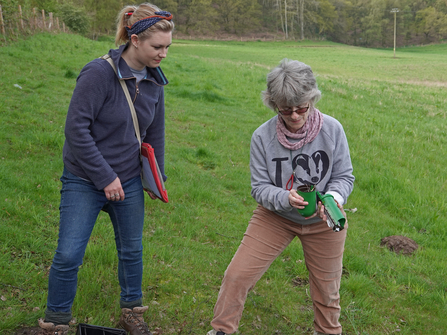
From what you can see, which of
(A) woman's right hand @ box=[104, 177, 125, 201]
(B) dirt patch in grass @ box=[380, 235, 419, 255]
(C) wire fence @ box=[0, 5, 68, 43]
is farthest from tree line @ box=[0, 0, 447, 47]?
(A) woman's right hand @ box=[104, 177, 125, 201]

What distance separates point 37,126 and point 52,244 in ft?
12.4

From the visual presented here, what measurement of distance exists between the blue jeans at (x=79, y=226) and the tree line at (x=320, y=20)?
3691 inches

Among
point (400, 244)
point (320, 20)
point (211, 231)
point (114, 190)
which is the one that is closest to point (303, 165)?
point (114, 190)

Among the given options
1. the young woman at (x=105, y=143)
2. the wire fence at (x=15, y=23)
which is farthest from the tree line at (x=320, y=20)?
the young woman at (x=105, y=143)

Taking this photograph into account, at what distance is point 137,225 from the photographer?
307cm

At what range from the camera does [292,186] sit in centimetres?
296

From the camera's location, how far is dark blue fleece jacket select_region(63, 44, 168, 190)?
2.63 meters

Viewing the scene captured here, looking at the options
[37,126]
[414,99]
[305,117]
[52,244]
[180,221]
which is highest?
[305,117]

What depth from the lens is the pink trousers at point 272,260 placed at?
289 centimetres

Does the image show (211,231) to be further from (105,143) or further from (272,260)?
(105,143)

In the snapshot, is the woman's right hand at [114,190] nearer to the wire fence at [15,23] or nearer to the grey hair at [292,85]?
the grey hair at [292,85]

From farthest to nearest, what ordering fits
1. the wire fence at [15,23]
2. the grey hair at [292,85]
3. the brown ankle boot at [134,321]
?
the wire fence at [15,23], the brown ankle boot at [134,321], the grey hair at [292,85]

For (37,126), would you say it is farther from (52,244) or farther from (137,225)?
(137,225)

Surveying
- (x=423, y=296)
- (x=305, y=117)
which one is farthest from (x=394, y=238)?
(x=305, y=117)
